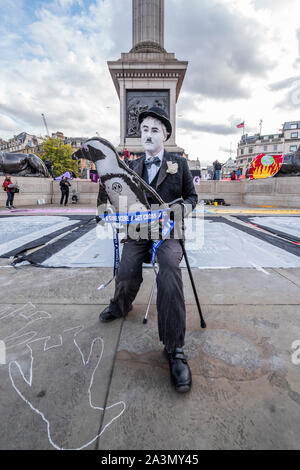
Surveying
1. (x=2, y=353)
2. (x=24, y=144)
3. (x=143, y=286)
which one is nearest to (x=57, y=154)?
(x=143, y=286)

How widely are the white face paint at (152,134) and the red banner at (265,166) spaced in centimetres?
1457

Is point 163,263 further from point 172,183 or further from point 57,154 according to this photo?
point 57,154

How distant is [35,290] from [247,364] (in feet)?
8.01

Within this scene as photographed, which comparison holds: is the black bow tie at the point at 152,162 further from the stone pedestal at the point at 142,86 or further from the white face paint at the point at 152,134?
the stone pedestal at the point at 142,86

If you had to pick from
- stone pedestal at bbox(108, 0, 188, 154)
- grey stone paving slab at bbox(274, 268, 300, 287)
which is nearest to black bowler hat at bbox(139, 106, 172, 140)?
grey stone paving slab at bbox(274, 268, 300, 287)

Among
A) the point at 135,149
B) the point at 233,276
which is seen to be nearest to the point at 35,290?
the point at 233,276

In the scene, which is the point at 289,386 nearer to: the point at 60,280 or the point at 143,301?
the point at 143,301

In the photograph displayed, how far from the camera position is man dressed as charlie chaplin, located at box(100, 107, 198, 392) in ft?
5.42

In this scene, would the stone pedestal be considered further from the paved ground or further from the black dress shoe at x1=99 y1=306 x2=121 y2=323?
the black dress shoe at x1=99 y1=306 x2=121 y2=323

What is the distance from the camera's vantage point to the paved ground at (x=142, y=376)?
1.18 meters

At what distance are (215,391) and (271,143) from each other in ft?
300

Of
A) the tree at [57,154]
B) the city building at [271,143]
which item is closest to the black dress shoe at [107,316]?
the tree at [57,154]

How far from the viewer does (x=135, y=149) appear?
597 inches

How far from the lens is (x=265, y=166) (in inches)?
582
